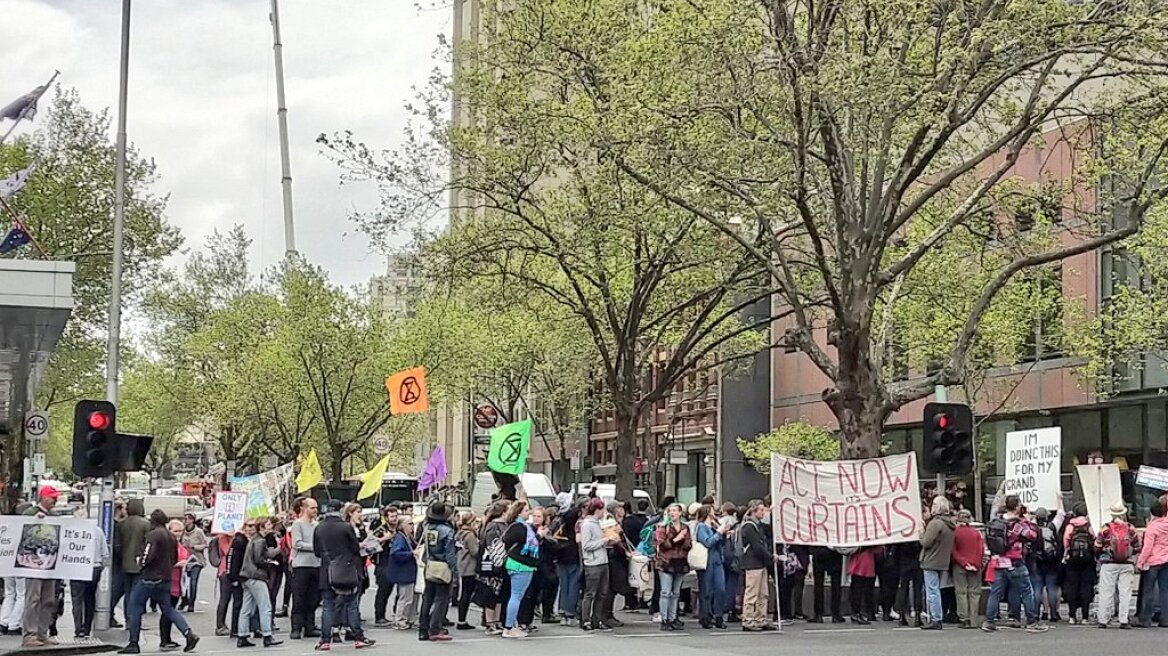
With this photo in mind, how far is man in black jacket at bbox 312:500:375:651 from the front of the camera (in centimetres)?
1772

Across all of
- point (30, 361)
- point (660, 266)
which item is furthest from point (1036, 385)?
point (30, 361)

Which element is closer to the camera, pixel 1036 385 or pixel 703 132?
pixel 703 132

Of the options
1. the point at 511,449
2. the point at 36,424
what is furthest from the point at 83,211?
the point at 511,449

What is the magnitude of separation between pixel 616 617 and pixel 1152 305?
49.2 ft

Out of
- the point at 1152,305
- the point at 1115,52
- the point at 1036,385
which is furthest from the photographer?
the point at 1036,385

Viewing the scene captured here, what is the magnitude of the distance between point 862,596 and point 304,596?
25.5 ft

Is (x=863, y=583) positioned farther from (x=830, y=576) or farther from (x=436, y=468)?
(x=436, y=468)

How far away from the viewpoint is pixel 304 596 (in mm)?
19625

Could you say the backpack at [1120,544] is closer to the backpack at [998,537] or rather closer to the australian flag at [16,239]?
the backpack at [998,537]

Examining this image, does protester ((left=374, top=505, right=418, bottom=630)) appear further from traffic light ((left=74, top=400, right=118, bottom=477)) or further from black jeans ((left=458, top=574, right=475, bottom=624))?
traffic light ((left=74, top=400, right=118, bottom=477))

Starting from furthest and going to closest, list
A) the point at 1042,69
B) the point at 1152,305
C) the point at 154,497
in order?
the point at 154,497
the point at 1152,305
the point at 1042,69

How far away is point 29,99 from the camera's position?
27922mm

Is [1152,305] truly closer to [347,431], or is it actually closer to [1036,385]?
[1036,385]

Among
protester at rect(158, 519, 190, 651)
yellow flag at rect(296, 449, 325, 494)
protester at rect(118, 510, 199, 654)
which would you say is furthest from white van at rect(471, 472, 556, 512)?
protester at rect(118, 510, 199, 654)
